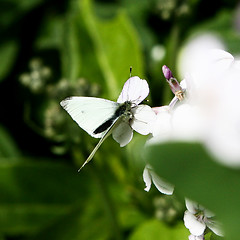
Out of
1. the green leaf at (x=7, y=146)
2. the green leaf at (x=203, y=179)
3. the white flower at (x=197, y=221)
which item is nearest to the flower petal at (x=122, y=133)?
the white flower at (x=197, y=221)

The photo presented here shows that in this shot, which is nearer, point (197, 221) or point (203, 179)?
point (203, 179)

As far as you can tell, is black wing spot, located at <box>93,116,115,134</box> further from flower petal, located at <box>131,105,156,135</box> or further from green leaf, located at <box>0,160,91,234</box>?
green leaf, located at <box>0,160,91,234</box>

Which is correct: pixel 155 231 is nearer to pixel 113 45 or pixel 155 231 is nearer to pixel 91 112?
pixel 113 45

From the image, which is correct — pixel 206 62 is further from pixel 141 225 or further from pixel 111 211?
pixel 141 225

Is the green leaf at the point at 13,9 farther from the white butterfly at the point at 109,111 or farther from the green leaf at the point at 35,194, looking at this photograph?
the white butterfly at the point at 109,111

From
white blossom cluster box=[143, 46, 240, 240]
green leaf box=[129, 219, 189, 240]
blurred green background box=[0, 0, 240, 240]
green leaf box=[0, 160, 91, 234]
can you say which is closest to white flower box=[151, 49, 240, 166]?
white blossom cluster box=[143, 46, 240, 240]

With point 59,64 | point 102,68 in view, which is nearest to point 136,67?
point 102,68

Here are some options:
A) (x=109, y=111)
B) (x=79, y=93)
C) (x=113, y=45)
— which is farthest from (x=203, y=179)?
(x=113, y=45)
